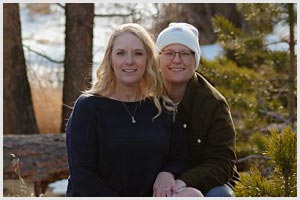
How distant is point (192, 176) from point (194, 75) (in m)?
0.59

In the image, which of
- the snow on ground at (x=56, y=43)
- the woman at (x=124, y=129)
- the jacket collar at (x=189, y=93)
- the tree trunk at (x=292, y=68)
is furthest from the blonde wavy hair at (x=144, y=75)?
the tree trunk at (x=292, y=68)

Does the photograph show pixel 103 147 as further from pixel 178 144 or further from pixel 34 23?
pixel 34 23

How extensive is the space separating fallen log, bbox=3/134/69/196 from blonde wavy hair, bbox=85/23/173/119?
98.8 inches

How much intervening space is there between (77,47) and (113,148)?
4.08m

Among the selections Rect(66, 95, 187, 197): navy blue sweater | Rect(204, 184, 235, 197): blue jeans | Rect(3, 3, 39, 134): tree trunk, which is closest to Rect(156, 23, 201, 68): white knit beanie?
Rect(66, 95, 187, 197): navy blue sweater

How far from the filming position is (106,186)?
11.1 feet

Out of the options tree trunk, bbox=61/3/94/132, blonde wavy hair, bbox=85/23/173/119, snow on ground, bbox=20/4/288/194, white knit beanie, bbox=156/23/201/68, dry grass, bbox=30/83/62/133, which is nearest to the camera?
blonde wavy hair, bbox=85/23/173/119

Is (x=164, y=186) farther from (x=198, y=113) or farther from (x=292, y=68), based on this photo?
(x=292, y=68)

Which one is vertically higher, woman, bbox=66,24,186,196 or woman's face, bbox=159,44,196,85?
woman's face, bbox=159,44,196,85

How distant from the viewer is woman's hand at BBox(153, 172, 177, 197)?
338 cm

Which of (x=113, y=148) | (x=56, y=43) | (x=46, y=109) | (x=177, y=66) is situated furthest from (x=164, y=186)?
(x=56, y=43)

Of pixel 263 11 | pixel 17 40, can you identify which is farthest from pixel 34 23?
pixel 263 11

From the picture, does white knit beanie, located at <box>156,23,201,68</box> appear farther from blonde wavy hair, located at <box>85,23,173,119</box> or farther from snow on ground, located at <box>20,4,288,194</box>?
snow on ground, located at <box>20,4,288,194</box>

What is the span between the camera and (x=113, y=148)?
3.38 metres
